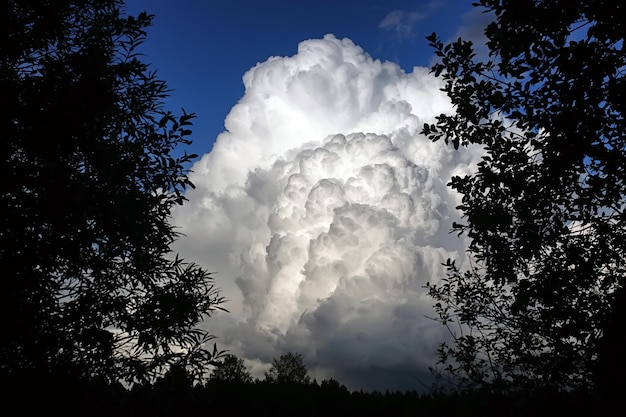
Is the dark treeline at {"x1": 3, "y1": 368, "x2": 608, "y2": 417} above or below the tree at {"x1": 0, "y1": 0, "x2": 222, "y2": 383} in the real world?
below

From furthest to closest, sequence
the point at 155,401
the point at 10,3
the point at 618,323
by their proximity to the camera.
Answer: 1. the point at 10,3
2. the point at 155,401
3. the point at 618,323

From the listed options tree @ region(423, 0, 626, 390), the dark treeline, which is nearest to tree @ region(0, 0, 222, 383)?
the dark treeline

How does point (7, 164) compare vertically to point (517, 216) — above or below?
above

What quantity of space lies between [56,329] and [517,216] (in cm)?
847

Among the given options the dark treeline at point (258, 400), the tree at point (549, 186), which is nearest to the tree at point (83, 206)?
the dark treeline at point (258, 400)

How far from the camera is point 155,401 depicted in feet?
25.3

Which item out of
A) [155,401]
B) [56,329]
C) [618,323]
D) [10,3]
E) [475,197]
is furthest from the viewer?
[10,3]

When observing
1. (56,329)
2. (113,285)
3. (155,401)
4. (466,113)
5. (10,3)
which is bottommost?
(155,401)

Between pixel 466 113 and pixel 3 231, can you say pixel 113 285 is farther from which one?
pixel 466 113

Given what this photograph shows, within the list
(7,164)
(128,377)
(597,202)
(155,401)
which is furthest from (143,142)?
(597,202)

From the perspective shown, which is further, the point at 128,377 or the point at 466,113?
the point at 128,377

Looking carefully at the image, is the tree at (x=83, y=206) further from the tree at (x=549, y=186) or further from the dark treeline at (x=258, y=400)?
the tree at (x=549, y=186)

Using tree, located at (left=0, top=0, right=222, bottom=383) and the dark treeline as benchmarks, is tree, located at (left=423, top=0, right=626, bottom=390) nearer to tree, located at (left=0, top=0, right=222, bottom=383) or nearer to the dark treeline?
the dark treeline

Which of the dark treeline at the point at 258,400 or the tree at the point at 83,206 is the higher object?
the tree at the point at 83,206
